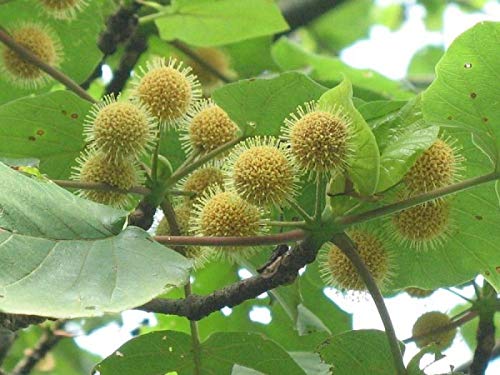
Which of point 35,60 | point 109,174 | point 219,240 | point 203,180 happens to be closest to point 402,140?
point 219,240

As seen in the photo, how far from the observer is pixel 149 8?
138 inches

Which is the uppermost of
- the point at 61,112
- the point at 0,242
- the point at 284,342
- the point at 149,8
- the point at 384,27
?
the point at 384,27

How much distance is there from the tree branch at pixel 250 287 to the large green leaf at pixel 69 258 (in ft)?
1.00

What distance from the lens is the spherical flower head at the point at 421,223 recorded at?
217 centimetres

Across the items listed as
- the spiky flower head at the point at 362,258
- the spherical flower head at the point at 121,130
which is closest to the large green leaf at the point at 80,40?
the spherical flower head at the point at 121,130

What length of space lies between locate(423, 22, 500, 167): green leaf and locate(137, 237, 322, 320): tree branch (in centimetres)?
39

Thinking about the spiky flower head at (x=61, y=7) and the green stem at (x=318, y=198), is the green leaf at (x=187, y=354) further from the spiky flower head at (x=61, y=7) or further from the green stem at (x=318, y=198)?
the spiky flower head at (x=61, y=7)

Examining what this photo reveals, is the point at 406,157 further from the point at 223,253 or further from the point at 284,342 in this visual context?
the point at 284,342

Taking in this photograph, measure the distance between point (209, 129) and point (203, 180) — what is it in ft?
0.41

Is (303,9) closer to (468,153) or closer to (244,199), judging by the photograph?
(468,153)

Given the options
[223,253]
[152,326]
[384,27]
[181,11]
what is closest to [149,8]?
[181,11]

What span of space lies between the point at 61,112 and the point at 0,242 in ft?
2.26

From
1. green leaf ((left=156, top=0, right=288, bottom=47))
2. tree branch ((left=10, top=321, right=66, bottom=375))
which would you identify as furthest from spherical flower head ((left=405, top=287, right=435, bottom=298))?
tree branch ((left=10, top=321, right=66, bottom=375))

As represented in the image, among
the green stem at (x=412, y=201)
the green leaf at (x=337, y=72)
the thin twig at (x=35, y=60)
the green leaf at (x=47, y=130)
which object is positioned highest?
the green leaf at (x=337, y=72)
